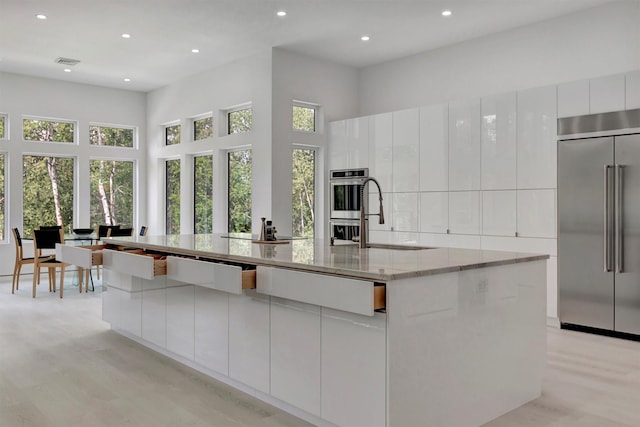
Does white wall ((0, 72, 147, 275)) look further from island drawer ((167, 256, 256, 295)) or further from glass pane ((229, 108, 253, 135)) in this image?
island drawer ((167, 256, 256, 295))

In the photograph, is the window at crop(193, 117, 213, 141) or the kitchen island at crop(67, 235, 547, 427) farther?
the window at crop(193, 117, 213, 141)

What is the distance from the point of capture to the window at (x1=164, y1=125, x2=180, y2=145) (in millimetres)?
8609

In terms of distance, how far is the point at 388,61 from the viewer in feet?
23.3

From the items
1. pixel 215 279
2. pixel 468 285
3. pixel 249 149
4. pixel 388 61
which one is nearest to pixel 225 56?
pixel 249 149

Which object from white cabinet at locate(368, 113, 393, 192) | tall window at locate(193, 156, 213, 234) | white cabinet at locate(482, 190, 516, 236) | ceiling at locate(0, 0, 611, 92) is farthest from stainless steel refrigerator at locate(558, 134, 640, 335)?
tall window at locate(193, 156, 213, 234)

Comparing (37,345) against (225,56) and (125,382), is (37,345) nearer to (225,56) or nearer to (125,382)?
(125,382)

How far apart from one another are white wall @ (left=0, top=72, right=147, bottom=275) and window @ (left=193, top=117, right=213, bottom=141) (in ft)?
4.60

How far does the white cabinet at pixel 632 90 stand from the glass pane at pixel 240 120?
440cm

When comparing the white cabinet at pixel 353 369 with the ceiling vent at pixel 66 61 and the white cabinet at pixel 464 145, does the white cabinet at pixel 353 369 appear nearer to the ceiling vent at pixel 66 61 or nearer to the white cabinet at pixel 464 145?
the white cabinet at pixel 464 145

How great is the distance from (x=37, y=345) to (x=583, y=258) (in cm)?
461

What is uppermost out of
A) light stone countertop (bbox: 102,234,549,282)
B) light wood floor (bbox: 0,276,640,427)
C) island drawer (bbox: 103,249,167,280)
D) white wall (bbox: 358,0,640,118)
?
white wall (bbox: 358,0,640,118)

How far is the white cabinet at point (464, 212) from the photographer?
17.7ft

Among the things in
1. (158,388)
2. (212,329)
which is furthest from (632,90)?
(158,388)

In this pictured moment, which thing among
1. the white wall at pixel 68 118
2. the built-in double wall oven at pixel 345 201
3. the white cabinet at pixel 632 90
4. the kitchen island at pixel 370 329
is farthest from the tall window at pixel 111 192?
the white cabinet at pixel 632 90
